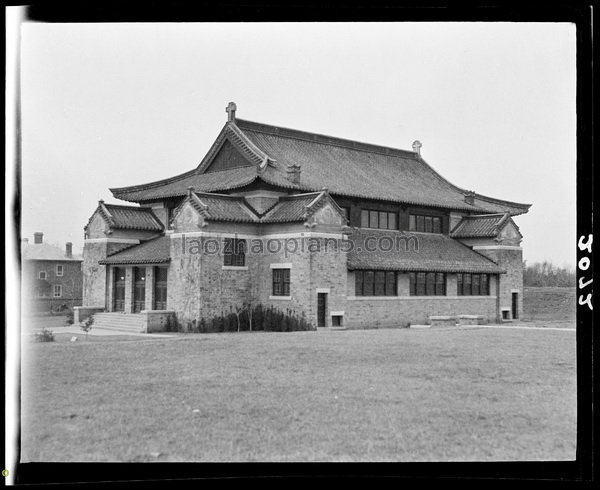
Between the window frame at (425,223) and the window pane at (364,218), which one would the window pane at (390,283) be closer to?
the window pane at (364,218)

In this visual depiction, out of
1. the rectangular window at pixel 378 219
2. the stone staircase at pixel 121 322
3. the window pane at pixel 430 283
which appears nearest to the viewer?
the stone staircase at pixel 121 322

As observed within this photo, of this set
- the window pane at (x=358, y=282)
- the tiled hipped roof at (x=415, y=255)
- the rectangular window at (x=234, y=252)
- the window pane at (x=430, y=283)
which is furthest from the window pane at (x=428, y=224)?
the rectangular window at (x=234, y=252)

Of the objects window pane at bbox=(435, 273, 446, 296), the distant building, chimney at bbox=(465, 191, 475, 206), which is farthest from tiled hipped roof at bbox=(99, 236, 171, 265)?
chimney at bbox=(465, 191, 475, 206)

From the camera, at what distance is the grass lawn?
9227 millimetres

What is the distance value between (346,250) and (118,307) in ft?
36.2

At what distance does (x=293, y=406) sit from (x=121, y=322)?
18570mm

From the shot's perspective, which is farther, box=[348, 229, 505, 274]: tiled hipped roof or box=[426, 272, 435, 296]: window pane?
box=[426, 272, 435, 296]: window pane

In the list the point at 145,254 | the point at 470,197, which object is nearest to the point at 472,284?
the point at 470,197

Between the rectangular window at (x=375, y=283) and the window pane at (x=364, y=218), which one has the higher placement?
the window pane at (x=364, y=218)

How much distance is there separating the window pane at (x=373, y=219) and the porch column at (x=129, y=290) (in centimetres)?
1155

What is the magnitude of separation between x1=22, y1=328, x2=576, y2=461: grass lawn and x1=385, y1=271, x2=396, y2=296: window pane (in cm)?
1355

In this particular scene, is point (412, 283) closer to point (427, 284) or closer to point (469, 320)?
point (427, 284)

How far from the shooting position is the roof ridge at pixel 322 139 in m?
34.6

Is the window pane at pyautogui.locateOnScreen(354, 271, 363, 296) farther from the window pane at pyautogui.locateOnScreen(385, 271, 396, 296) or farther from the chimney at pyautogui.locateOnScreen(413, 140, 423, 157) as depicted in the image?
the chimney at pyautogui.locateOnScreen(413, 140, 423, 157)
